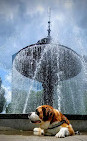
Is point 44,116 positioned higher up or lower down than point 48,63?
lower down

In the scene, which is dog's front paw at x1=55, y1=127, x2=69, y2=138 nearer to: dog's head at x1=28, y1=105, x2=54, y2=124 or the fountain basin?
dog's head at x1=28, y1=105, x2=54, y2=124

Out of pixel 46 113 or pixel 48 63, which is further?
pixel 48 63

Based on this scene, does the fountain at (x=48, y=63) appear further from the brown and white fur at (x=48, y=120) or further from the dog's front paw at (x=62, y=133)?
the dog's front paw at (x=62, y=133)

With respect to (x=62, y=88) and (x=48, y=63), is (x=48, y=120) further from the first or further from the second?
(x=62, y=88)

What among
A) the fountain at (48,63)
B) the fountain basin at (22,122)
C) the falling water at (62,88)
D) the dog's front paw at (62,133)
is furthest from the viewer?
the falling water at (62,88)

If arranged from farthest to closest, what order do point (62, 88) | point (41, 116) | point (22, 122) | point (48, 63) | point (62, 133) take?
1. point (62, 88)
2. point (48, 63)
3. point (22, 122)
4. point (41, 116)
5. point (62, 133)

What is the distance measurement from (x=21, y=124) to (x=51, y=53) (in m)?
4.47

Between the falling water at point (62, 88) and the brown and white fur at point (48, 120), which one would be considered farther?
the falling water at point (62, 88)

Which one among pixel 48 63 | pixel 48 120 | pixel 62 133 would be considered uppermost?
pixel 48 63

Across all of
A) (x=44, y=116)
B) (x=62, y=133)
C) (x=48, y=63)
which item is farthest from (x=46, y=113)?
(x=48, y=63)

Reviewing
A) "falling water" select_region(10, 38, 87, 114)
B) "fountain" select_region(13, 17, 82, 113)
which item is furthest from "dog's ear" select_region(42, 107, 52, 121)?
"falling water" select_region(10, 38, 87, 114)

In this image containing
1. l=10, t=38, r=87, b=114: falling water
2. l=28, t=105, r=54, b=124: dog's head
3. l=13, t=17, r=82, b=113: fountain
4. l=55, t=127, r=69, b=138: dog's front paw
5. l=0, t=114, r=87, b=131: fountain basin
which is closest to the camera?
l=55, t=127, r=69, b=138: dog's front paw

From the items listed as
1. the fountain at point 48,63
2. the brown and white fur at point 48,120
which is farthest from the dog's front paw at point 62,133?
the fountain at point 48,63

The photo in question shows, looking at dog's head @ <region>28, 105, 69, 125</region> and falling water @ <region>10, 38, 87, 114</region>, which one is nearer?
dog's head @ <region>28, 105, 69, 125</region>
